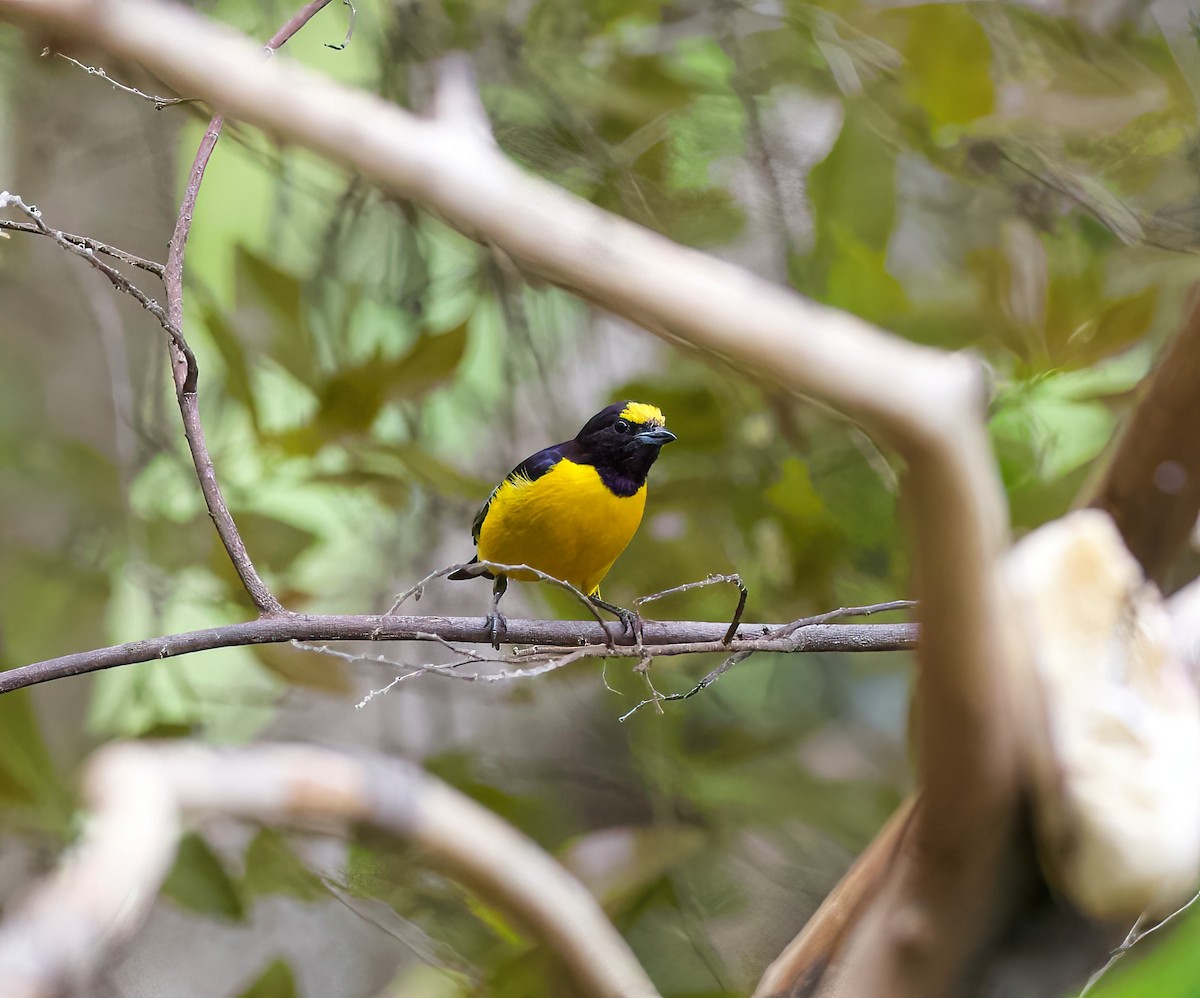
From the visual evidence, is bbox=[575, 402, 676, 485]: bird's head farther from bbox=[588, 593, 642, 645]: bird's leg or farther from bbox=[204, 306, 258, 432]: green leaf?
bbox=[204, 306, 258, 432]: green leaf

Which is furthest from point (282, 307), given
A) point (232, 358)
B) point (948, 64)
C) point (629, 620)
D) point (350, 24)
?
point (948, 64)

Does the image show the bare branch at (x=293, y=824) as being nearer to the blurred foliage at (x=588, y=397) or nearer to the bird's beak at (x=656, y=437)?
the blurred foliage at (x=588, y=397)

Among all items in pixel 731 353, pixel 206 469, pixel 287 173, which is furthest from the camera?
pixel 287 173

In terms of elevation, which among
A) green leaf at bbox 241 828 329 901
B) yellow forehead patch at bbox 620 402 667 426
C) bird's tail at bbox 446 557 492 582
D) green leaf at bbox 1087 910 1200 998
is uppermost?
yellow forehead patch at bbox 620 402 667 426

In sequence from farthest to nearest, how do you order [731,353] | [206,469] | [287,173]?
[287,173] → [206,469] → [731,353]

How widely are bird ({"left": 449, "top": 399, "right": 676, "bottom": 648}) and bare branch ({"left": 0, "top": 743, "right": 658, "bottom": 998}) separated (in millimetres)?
114

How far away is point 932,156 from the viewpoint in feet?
1.58

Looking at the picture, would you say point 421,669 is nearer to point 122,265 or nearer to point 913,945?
point 913,945

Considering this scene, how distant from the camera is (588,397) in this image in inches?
19.6

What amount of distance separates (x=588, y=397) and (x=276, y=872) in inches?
11.2

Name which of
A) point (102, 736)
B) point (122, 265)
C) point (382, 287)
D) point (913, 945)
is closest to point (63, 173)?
point (122, 265)

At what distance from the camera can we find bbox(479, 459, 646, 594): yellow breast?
470 mm

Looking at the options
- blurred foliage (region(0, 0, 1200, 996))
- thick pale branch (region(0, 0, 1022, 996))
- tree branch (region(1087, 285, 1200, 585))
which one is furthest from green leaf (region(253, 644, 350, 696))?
tree branch (region(1087, 285, 1200, 585))

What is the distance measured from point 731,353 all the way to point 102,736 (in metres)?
0.41
